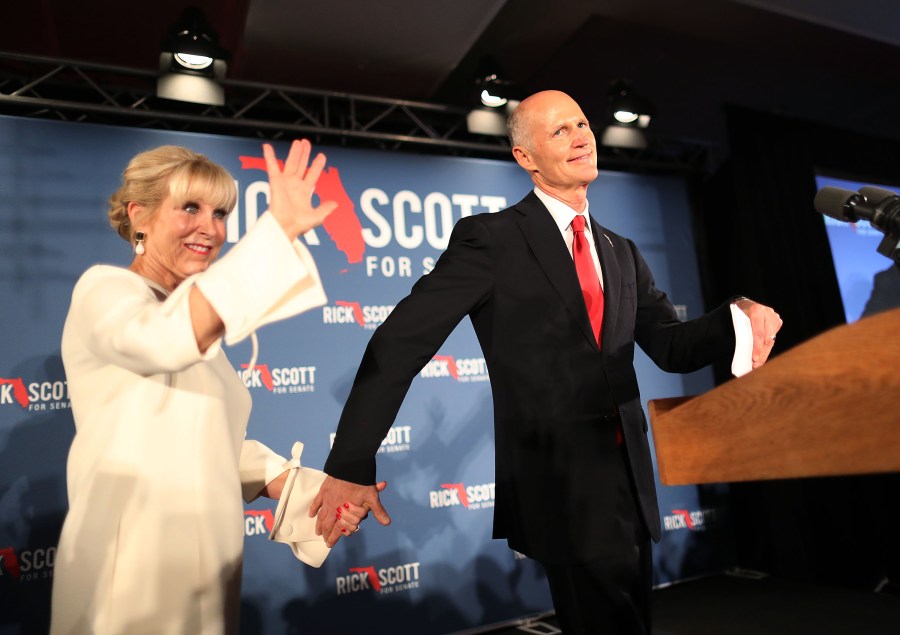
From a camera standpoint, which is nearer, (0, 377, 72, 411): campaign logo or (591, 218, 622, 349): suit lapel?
(591, 218, 622, 349): suit lapel

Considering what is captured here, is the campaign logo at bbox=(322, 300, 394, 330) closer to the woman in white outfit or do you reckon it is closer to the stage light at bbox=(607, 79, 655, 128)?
the stage light at bbox=(607, 79, 655, 128)

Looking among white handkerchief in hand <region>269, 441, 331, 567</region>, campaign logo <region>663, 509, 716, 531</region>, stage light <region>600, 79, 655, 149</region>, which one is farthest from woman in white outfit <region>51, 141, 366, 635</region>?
stage light <region>600, 79, 655, 149</region>

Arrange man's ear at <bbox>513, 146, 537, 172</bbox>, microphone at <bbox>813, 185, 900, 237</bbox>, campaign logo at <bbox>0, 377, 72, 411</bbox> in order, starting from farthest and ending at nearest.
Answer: campaign logo at <bbox>0, 377, 72, 411</bbox> < man's ear at <bbox>513, 146, 537, 172</bbox> < microphone at <bbox>813, 185, 900, 237</bbox>

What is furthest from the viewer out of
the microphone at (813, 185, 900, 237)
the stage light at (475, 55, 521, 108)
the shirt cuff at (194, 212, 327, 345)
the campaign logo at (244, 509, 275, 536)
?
the stage light at (475, 55, 521, 108)

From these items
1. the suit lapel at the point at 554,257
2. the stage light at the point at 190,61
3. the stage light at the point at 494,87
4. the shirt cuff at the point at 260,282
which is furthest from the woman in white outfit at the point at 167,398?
the stage light at the point at 494,87

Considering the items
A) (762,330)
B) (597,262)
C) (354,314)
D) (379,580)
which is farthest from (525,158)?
(379,580)

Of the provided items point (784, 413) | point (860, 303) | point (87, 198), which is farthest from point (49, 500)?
point (860, 303)

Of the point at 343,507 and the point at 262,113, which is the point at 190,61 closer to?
the point at 262,113

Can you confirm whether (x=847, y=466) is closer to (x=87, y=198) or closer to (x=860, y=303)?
(x=87, y=198)

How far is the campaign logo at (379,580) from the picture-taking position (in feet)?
10.8

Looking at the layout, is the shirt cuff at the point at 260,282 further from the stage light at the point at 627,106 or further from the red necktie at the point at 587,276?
the stage light at the point at 627,106

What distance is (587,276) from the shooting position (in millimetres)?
1538

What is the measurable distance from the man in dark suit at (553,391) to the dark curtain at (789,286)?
3.22 m

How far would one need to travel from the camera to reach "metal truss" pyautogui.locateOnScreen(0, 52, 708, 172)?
331cm
